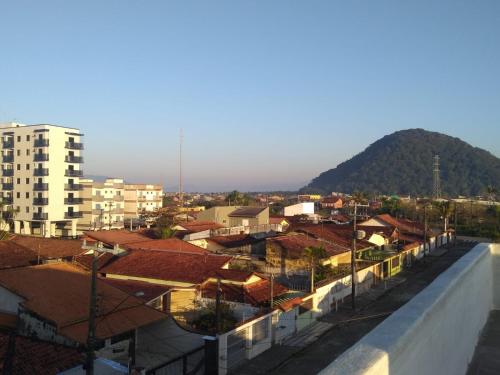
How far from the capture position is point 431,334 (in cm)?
573

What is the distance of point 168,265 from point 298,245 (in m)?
9.33

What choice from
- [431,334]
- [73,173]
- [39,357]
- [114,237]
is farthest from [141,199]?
[431,334]

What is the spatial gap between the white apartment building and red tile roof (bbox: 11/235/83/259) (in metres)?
21.9

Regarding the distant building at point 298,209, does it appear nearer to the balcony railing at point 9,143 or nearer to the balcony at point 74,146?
the balcony at point 74,146

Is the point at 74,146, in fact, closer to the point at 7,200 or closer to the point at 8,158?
the point at 8,158

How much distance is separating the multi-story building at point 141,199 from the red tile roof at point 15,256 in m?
51.4

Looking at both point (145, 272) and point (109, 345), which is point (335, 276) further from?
point (109, 345)

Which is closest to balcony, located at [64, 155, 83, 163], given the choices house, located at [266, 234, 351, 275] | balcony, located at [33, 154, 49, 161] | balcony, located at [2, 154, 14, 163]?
balcony, located at [33, 154, 49, 161]

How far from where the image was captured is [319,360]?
18031 millimetres

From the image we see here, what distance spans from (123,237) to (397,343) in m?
34.2

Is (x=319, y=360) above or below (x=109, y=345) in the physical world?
below

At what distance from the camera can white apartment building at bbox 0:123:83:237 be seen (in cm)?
5700

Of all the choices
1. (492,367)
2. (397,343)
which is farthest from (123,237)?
(397,343)

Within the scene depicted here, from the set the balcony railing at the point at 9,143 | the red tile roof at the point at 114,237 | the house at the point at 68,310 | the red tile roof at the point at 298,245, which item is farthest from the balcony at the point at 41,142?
the house at the point at 68,310
